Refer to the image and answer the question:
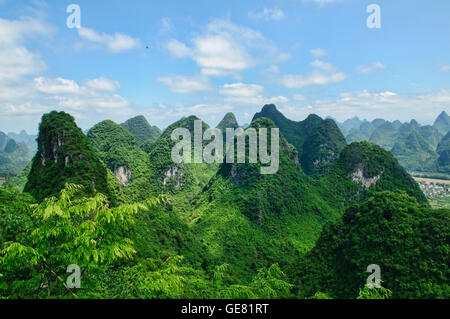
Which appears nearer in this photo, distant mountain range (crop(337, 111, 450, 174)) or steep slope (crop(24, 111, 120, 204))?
steep slope (crop(24, 111, 120, 204))

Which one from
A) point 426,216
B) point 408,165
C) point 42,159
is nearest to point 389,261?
point 426,216

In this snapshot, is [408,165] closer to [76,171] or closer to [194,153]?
[194,153]

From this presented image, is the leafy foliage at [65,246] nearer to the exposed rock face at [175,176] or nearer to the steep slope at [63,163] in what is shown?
the steep slope at [63,163]

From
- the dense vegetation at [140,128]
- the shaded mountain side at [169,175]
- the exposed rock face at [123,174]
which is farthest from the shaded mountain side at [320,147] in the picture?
the dense vegetation at [140,128]
